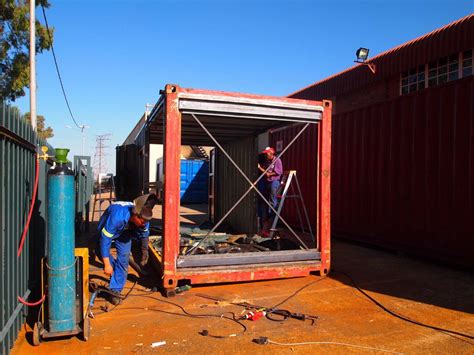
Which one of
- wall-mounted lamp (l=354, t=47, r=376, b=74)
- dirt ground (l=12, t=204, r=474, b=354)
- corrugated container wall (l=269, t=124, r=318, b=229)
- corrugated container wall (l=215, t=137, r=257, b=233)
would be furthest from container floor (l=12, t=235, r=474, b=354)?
wall-mounted lamp (l=354, t=47, r=376, b=74)

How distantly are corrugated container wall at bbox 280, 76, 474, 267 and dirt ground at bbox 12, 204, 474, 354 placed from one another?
0.94 metres

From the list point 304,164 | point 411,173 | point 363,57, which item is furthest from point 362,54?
point 411,173

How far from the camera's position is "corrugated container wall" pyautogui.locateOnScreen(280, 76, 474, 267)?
6.74 meters

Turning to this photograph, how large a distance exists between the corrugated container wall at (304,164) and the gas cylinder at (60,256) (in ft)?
24.8

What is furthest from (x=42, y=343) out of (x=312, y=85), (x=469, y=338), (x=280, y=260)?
(x=312, y=85)

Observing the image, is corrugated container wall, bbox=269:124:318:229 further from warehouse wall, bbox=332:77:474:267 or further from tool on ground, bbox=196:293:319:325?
tool on ground, bbox=196:293:319:325

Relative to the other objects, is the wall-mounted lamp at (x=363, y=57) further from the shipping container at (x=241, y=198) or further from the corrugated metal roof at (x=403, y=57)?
the shipping container at (x=241, y=198)

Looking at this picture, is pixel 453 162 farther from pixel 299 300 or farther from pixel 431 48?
pixel 431 48

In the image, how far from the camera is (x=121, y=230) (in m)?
4.95

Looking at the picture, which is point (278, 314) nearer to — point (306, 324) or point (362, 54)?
point (306, 324)

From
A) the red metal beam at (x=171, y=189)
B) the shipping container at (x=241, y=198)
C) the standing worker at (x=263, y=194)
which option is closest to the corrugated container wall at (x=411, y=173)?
the standing worker at (x=263, y=194)

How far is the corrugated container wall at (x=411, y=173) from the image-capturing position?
22.1ft

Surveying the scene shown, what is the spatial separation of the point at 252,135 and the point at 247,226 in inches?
81.5

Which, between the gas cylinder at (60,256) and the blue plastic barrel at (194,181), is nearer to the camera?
the gas cylinder at (60,256)
